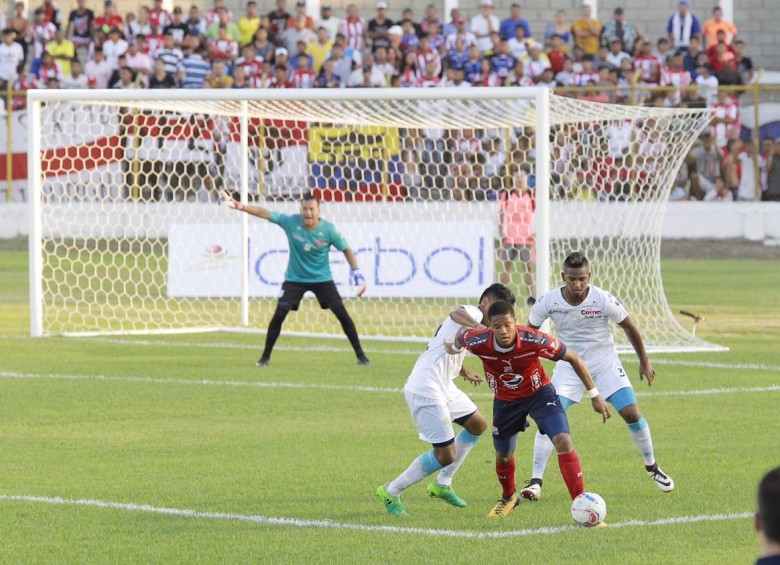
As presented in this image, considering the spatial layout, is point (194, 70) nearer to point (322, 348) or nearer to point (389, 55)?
point (389, 55)

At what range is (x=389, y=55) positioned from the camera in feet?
103

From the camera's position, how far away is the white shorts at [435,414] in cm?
874

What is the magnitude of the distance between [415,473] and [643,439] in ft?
5.50

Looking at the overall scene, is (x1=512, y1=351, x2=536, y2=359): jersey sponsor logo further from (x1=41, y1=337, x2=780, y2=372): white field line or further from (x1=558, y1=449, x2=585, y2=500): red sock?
(x1=41, y1=337, x2=780, y2=372): white field line

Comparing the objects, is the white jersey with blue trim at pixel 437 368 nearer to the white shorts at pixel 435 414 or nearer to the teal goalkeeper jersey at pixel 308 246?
the white shorts at pixel 435 414

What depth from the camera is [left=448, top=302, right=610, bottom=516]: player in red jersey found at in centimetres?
834

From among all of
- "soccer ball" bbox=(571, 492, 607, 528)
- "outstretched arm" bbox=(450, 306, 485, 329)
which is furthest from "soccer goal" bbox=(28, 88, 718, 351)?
"soccer ball" bbox=(571, 492, 607, 528)

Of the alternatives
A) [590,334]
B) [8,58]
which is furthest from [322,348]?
[8,58]

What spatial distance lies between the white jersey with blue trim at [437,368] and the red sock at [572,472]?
0.91m

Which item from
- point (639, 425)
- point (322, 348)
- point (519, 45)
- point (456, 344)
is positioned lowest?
point (322, 348)

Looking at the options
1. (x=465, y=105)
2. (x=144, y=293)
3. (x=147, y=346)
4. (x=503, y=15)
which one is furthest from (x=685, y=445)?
(x=503, y=15)

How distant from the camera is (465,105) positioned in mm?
22188

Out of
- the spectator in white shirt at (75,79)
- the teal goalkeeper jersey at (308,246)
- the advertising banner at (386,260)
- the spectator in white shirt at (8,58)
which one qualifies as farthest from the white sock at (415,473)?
the spectator in white shirt at (8,58)

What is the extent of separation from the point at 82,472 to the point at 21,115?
22579 mm
